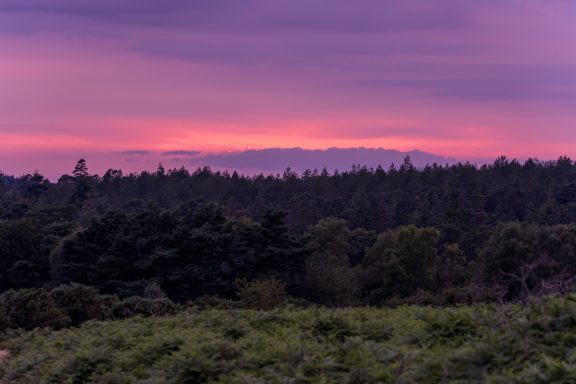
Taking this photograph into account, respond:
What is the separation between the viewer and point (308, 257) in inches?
2007

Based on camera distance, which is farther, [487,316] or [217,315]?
[217,315]

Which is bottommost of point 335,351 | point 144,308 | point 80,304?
point 80,304

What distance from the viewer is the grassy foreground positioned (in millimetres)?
6992

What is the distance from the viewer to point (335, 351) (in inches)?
331

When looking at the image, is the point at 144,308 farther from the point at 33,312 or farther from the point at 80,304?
the point at 33,312

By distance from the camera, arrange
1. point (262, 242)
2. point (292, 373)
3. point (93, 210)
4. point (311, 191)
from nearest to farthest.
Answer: point (292, 373)
point (262, 242)
point (93, 210)
point (311, 191)

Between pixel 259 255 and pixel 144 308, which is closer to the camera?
pixel 144 308

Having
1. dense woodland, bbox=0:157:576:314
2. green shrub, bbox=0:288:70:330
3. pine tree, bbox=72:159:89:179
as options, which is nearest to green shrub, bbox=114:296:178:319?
green shrub, bbox=0:288:70:330

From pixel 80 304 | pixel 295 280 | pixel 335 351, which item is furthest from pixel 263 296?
pixel 335 351

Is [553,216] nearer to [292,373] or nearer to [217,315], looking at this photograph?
[217,315]

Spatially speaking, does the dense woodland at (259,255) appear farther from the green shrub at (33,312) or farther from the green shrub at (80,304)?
the green shrub at (33,312)

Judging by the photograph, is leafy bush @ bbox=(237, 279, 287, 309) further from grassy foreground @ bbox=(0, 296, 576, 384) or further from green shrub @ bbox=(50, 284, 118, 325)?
grassy foreground @ bbox=(0, 296, 576, 384)

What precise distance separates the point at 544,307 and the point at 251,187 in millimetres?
112733

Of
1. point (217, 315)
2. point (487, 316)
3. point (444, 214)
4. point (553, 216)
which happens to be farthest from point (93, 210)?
point (487, 316)
